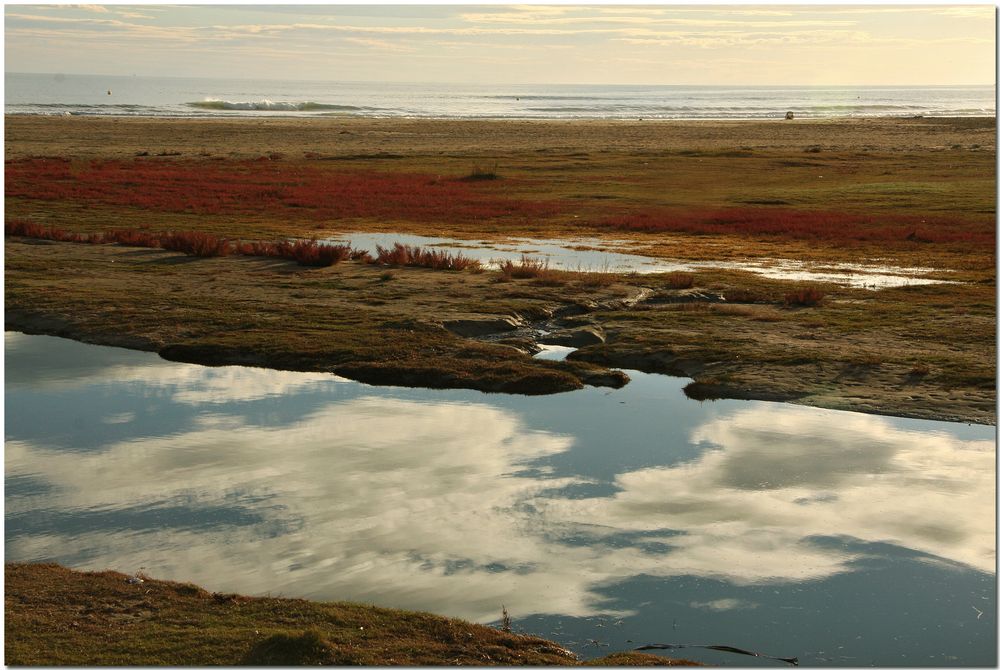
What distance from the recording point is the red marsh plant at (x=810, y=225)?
36062 millimetres

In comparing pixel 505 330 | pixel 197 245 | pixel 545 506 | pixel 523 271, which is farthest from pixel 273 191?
pixel 545 506

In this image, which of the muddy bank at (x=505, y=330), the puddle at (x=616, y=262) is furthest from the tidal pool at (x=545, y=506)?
the puddle at (x=616, y=262)

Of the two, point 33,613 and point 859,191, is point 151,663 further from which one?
point 859,191

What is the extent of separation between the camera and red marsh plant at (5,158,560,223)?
4316cm

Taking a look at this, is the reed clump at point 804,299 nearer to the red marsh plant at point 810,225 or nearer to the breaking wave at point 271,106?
the red marsh plant at point 810,225

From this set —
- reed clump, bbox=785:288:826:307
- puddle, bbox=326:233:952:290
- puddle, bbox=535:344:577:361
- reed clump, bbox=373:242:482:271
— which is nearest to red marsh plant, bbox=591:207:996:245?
puddle, bbox=326:233:952:290

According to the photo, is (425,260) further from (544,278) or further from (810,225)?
(810,225)

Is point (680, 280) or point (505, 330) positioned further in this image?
point (680, 280)

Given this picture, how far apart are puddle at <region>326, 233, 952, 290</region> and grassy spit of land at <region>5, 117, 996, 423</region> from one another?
108 centimetres

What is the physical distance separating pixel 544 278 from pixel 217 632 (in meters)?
18.2

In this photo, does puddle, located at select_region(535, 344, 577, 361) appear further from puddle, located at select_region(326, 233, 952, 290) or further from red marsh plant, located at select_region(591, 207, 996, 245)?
red marsh plant, located at select_region(591, 207, 996, 245)

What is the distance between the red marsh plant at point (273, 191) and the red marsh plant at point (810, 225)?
487 cm

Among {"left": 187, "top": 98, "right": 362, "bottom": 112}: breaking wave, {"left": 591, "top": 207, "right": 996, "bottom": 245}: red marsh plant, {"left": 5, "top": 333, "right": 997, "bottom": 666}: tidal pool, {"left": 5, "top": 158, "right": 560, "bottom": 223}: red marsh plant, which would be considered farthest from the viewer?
{"left": 187, "top": 98, "right": 362, "bottom": 112}: breaking wave

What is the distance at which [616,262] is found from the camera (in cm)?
3103
